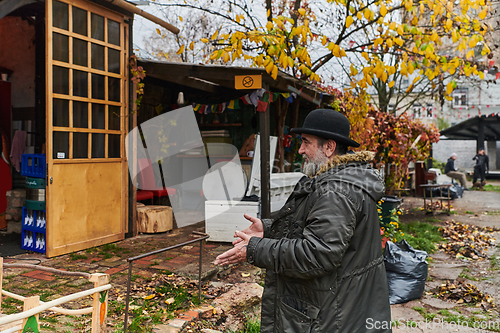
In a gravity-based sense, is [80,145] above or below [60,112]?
below

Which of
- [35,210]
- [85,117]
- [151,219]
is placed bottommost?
[151,219]

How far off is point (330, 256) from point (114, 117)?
16.7 feet

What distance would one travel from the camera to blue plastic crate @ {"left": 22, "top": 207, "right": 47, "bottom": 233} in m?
5.24

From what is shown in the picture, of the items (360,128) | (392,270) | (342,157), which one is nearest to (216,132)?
(360,128)

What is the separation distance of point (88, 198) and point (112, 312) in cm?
253

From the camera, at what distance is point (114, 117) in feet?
19.7

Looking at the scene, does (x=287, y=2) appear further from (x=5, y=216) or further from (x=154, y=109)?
(x=5, y=216)

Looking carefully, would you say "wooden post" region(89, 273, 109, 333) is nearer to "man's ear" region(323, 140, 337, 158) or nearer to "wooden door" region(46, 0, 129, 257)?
"man's ear" region(323, 140, 337, 158)

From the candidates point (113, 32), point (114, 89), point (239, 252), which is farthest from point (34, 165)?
point (239, 252)

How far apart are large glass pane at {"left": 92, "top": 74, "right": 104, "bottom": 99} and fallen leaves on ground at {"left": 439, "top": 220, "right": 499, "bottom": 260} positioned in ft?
20.1

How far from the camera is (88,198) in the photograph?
18.2 ft

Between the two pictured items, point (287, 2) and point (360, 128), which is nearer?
point (360, 128)

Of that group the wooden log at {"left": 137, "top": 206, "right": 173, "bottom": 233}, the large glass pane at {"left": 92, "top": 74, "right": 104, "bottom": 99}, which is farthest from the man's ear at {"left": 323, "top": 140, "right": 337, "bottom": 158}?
the wooden log at {"left": 137, "top": 206, "right": 173, "bottom": 233}

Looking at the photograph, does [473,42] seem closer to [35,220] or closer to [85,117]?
[85,117]
